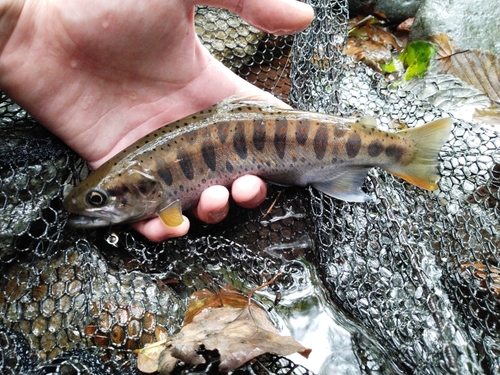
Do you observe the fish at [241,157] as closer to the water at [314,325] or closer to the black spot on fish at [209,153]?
the black spot on fish at [209,153]

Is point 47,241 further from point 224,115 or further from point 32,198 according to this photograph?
point 224,115

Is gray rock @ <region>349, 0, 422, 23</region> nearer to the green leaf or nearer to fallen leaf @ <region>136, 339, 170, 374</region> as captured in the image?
the green leaf

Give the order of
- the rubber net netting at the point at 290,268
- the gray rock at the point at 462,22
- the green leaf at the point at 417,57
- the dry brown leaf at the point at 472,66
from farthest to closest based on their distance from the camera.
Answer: the gray rock at the point at 462,22
the green leaf at the point at 417,57
the dry brown leaf at the point at 472,66
the rubber net netting at the point at 290,268

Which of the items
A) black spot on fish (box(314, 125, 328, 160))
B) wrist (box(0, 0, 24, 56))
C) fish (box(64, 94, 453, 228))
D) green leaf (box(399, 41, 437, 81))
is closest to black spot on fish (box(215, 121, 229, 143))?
fish (box(64, 94, 453, 228))

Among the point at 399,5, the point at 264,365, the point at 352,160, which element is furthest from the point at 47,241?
the point at 399,5

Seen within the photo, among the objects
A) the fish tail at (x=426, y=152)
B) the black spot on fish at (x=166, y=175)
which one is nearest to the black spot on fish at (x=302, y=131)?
the fish tail at (x=426, y=152)

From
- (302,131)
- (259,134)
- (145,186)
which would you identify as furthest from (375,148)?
(145,186)
